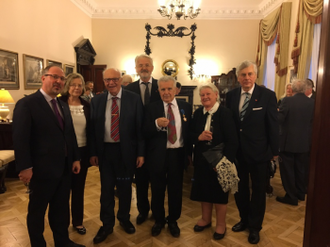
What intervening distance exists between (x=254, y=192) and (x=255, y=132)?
64 centimetres

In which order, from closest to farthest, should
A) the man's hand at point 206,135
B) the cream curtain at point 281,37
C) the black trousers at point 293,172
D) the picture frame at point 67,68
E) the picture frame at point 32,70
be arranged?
the man's hand at point 206,135 → the black trousers at point 293,172 → the picture frame at point 32,70 → the cream curtain at point 281,37 → the picture frame at point 67,68

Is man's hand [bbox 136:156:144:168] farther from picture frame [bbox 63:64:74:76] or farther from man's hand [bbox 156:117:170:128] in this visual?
picture frame [bbox 63:64:74:76]

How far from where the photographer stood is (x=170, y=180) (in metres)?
2.60

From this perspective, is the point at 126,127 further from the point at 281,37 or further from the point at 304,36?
the point at 281,37

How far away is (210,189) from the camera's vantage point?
2.50 meters

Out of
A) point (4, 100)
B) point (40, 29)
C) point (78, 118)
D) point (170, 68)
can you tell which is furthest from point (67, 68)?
point (78, 118)

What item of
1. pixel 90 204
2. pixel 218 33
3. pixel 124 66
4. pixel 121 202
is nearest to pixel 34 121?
pixel 121 202

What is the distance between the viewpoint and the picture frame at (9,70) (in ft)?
15.5

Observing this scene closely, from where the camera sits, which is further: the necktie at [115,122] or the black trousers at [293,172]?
the black trousers at [293,172]

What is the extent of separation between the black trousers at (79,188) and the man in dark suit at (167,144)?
2.22 ft

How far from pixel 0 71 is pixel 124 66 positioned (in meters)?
5.32

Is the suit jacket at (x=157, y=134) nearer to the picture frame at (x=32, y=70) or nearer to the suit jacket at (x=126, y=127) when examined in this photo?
the suit jacket at (x=126, y=127)

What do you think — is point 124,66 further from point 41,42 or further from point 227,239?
point 227,239

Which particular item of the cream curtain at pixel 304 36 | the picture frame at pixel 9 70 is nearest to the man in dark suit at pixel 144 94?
the picture frame at pixel 9 70
